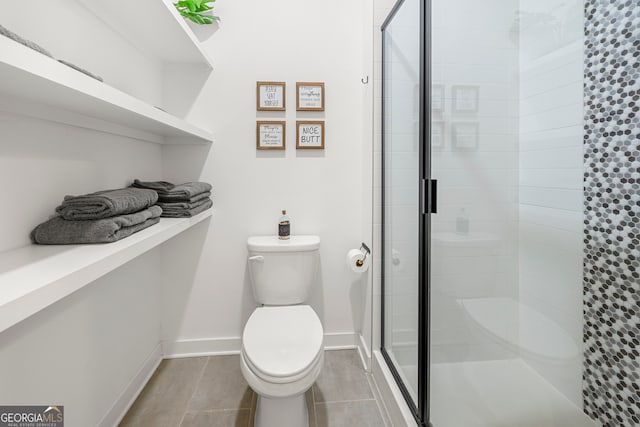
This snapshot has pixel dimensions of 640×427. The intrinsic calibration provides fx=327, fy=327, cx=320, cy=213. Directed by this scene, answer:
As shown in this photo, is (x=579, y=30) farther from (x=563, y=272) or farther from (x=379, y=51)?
(x=379, y=51)

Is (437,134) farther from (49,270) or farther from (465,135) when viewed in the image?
(49,270)

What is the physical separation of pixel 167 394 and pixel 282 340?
73cm

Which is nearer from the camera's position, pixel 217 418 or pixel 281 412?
pixel 281 412

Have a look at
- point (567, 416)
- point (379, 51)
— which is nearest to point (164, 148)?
point (379, 51)

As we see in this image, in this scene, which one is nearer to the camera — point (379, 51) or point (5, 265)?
point (5, 265)

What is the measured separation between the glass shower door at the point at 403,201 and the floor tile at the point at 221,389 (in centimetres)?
72

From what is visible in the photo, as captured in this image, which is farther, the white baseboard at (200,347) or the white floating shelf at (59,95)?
the white baseboard at (200,347)

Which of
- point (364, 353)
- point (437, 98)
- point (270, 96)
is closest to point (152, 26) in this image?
point (270, 96)

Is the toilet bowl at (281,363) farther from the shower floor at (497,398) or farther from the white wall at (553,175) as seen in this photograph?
the white wall at (553,175)

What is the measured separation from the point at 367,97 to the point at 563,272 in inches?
55.2

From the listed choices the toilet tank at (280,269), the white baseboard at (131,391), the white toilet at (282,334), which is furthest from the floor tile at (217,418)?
the toilet tank at (280,269)

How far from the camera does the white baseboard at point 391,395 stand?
126 centimetres

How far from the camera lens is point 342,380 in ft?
5.47

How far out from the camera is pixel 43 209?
3.15 ft
